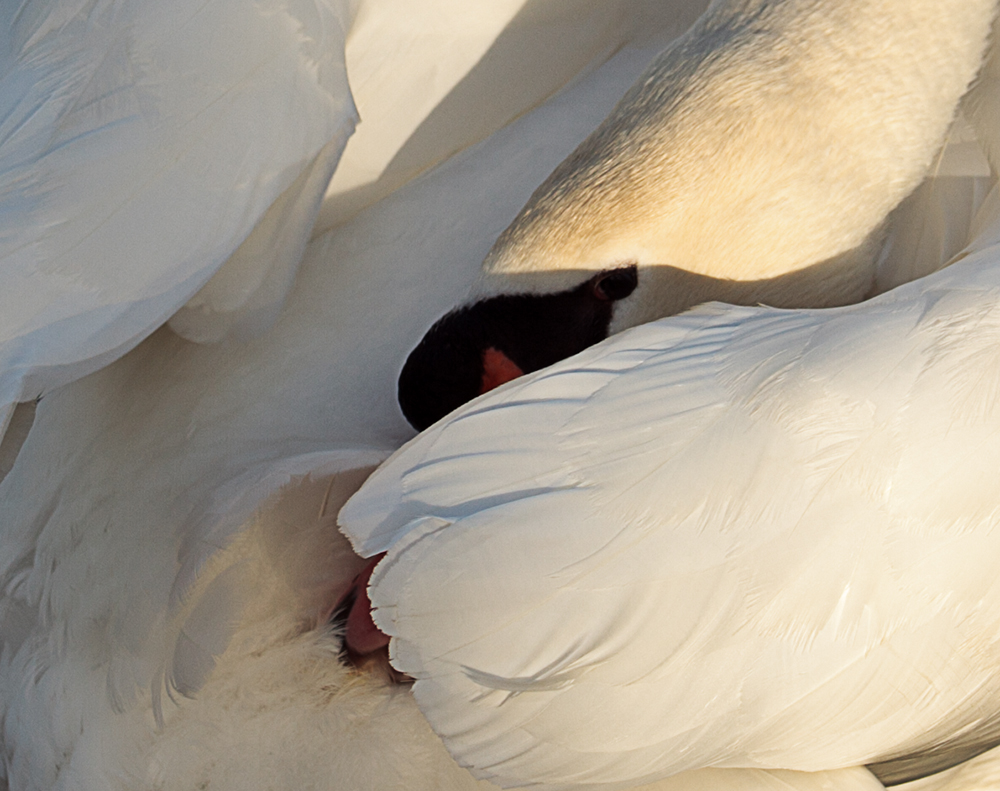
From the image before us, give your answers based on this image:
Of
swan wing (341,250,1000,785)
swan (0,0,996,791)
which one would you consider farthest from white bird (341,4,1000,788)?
swan (0,0,996,791)

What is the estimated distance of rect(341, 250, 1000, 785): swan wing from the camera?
106 cm

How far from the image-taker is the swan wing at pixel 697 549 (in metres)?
1.06

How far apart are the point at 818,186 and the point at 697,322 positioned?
404 millimetres

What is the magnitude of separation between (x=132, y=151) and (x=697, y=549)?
66 centimetres

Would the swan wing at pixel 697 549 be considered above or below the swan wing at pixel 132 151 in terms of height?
below

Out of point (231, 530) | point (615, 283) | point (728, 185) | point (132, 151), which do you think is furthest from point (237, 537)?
point (728, 185)

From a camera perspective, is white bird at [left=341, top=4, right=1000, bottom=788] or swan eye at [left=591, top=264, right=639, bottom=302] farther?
swan eye at [left=591, top=264, right=639, bottom=302]

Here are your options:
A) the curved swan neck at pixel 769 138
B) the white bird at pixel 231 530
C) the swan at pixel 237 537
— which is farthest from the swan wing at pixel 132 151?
the curved swan neck at pixel 769 138

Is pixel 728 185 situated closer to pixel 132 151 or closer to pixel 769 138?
pixel 769 138

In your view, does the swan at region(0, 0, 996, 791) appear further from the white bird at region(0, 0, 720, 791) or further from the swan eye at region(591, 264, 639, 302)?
the swan eye at region(591, 264, 639, 302)

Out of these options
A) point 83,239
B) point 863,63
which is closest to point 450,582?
point 83,239

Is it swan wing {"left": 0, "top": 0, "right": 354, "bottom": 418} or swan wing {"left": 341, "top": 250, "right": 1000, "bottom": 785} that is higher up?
swan wing {"left": 0, "top": 0, "right": 354, "bottom": 418}

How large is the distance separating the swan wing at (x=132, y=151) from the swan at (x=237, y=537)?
196 millimetres

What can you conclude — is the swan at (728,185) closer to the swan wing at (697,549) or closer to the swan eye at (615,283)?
the swan eye at (615,283)
